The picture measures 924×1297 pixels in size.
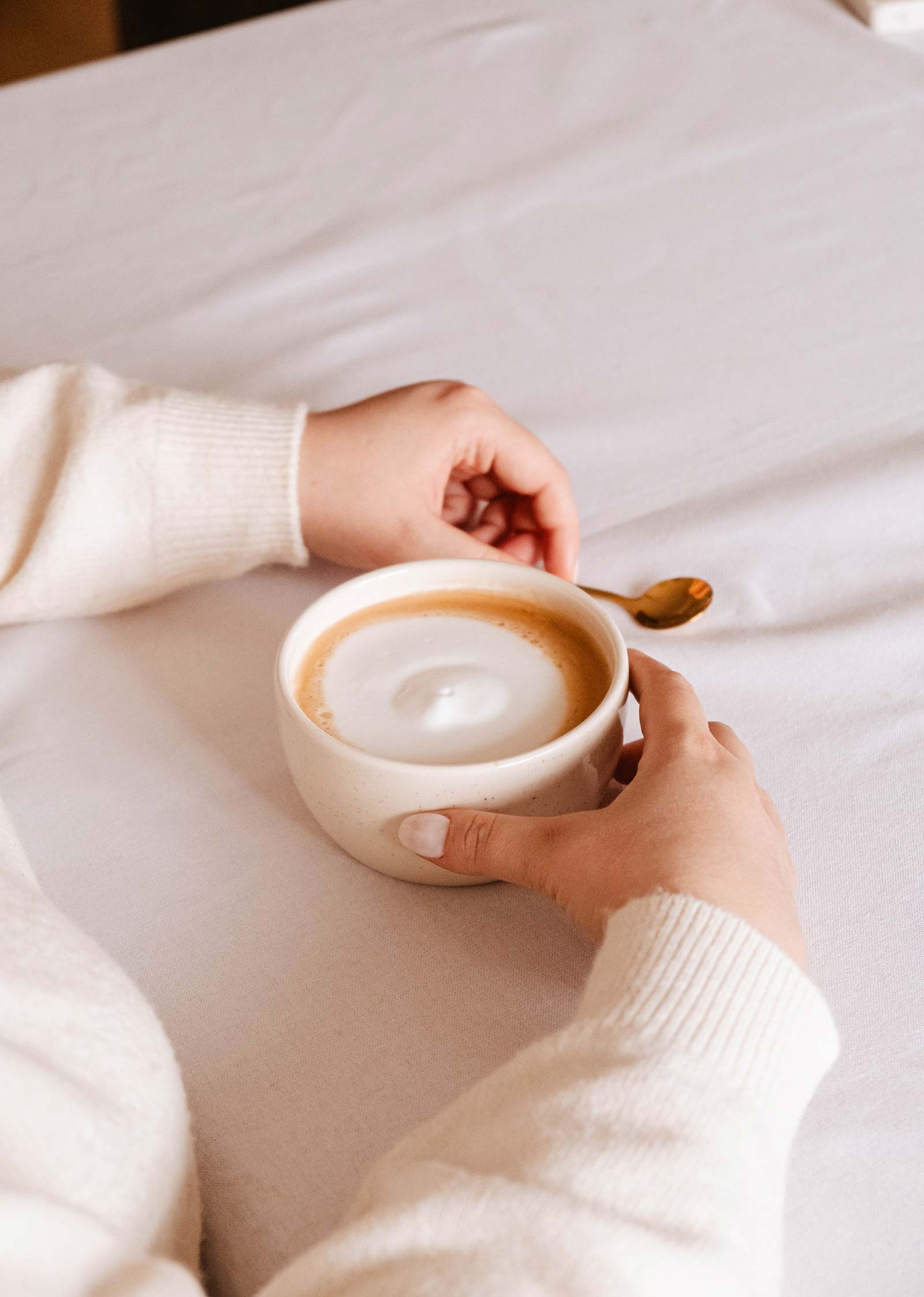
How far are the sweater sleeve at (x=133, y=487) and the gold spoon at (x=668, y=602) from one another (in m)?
0.19

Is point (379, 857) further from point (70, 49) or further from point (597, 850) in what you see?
point (70, 49)

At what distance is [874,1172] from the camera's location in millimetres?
419

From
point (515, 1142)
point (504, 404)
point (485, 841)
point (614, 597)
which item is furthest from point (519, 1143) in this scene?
A: point (504, 404)

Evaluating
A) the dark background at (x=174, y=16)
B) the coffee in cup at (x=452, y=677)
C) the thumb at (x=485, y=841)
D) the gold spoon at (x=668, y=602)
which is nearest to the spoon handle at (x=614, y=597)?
A: the gold spoon at (x=668, y=602)

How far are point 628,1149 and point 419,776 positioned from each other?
16 centimetres

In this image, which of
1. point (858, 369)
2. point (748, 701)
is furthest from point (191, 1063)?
point (858, 369)

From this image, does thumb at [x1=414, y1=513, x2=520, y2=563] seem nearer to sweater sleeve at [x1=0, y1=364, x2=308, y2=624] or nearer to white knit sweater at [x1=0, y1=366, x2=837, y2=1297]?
sweater sleeve at [x1=0, y1=364, x2=308, y2=624]

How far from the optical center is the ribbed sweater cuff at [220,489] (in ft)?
2.29

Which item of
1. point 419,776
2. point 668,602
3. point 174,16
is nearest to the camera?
point 419,776

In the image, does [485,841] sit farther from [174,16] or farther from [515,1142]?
[174,16]

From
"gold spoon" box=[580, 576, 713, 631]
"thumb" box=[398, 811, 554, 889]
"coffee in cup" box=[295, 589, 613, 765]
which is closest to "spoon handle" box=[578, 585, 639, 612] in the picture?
"gold spoon" box=[580, 576, 713, 631]

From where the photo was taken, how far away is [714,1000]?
415 mm

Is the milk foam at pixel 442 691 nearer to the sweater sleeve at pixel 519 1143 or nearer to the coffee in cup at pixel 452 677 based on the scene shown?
the coffee in cup at pixel 452 677

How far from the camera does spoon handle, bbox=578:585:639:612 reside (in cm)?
69
